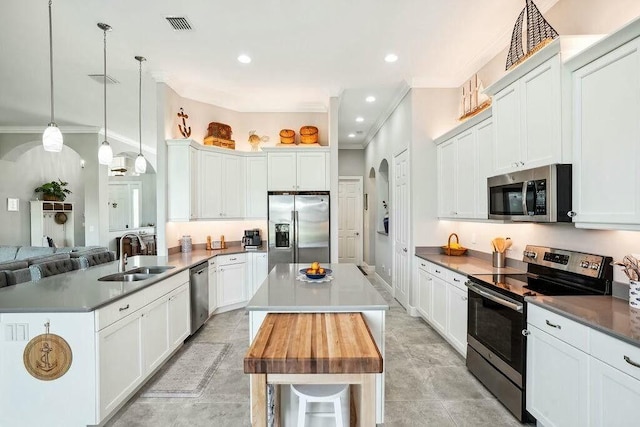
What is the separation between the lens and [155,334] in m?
2.76

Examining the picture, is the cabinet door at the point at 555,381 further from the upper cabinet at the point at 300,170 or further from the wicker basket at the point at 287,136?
the wicker basket at the point at 287,136

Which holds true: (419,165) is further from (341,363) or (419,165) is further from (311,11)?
(341,363)

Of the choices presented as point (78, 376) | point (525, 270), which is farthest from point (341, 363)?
point (525, 270)

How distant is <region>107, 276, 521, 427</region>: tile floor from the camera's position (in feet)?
7.31

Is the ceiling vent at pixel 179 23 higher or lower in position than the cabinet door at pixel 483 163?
higher

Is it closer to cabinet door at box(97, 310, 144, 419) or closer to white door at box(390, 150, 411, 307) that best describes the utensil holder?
white door at box(390, 150, 411, 307)

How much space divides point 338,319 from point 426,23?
9.45ft

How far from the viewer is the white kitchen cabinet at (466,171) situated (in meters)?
3.21

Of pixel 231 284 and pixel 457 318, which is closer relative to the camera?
pixel 457 318

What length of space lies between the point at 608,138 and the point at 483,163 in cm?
143

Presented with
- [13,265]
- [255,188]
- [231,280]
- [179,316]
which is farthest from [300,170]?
[13,265]

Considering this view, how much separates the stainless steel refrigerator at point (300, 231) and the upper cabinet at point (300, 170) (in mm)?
181

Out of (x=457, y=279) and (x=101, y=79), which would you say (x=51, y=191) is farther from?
(x=457, y=279)

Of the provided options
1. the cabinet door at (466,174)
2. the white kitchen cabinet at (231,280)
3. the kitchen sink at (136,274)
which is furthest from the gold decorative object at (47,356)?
the cabinet door at (466,174)
